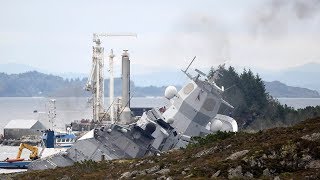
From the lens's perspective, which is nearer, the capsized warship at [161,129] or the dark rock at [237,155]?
the dark rock at [237,155]

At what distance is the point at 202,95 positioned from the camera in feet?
275

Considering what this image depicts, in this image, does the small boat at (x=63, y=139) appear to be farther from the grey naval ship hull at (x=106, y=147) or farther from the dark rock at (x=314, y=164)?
the dark rock at (x=314, y=164)

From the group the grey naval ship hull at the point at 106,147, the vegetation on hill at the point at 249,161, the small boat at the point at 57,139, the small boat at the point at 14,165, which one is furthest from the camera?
the small boat at the point at 57,139

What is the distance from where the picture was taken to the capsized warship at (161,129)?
73188mm

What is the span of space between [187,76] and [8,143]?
80807mm

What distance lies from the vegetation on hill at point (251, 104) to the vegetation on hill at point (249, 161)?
320 feet

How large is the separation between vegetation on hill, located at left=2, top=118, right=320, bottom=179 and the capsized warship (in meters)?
23.7

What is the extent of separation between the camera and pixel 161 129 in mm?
77500

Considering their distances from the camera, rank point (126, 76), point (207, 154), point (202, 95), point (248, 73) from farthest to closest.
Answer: point (248, 73), point (126, 76), point (202, 95), point (207, 154)

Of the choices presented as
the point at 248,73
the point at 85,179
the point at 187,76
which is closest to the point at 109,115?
the point at 248,73

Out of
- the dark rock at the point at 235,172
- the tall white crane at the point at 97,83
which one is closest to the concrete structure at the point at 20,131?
the tall white crane at the point at 97,83

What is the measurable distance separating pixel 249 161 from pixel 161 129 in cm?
4123

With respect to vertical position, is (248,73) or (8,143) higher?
(248,73)

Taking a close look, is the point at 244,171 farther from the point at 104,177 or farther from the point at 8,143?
the point at 8,143
